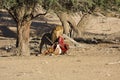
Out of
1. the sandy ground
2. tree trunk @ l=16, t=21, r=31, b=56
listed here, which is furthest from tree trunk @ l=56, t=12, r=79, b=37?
the sandy ground

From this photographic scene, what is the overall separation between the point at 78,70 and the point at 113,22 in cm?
2379

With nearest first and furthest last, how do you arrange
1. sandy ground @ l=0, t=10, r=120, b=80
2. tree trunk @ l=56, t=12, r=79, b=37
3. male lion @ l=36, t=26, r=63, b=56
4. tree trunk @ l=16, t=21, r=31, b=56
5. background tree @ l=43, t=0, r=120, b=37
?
sandy ground @ l=0, t=10, r=120, b=80 → background tree @ l=43, t=0, r=120, b=37 → male lion @ l=36, t=26, r=63, b=56 → tree trunk @ l=16, t=21, r=31, b=56 → tree trunk @ l=56, t=12, r=79, b=37

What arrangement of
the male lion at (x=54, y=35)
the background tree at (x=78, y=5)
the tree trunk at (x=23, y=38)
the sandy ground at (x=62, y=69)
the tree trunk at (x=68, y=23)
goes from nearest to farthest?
the sandy ground at (x=62, y=69)
the background tree at (x=78, y=5)
the male lion at (x=54, y=35)
the tree trunk at (x=23, y=38)
the tree trunk at (x=68, y=23)

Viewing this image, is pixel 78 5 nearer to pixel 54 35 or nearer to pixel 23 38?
pixel 54 35

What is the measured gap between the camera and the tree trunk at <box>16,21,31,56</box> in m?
16.3

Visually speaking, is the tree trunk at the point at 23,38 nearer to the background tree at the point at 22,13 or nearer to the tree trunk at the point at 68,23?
the background tree at the point at 22,13

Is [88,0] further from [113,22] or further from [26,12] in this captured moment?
[113,22]

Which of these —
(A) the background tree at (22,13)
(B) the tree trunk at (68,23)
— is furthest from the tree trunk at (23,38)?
(B) the tree trunk at (68,23)

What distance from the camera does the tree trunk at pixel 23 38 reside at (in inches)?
641

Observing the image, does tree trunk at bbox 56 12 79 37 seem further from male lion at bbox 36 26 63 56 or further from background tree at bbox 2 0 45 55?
male lion at bbox 36 26 63 56

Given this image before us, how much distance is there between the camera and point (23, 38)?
55.0 feet

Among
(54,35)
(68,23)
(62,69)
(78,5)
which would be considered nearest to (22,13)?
(54,35)

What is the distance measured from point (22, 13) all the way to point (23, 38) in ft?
4.07

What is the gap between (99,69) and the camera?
10.7 metres
